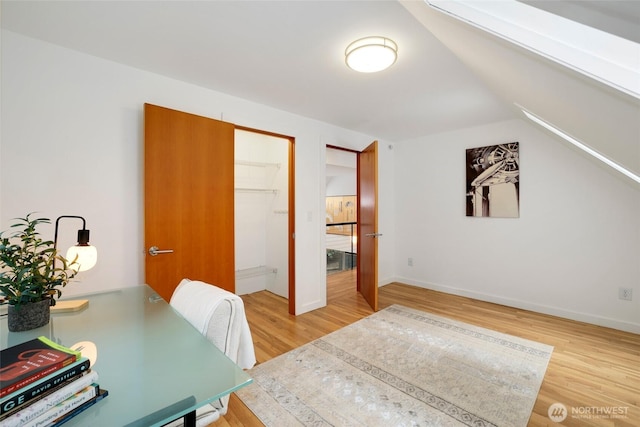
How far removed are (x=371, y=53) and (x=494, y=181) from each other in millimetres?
2748

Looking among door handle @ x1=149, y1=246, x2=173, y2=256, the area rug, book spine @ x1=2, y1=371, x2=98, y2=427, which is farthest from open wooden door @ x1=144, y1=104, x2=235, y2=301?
book spine @ x1=2, y1=371, x2=98, y2=427

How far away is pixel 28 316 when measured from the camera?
3.56 feet

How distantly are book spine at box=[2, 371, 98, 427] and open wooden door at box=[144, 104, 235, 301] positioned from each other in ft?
4.98

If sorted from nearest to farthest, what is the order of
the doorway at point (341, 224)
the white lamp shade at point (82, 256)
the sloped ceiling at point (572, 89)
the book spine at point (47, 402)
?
the book spine at point (47, 402) < the sloped ceiling at point (572, 89) < the white lamp shade at point (82, 256) < the doorway at point (341, 224)

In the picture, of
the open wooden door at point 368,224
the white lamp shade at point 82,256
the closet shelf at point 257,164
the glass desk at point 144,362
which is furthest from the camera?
the closet shelf at point 257,164

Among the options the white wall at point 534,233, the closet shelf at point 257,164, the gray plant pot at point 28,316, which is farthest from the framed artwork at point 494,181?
the gray plant pot at point 28,316

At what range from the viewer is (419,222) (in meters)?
4.32

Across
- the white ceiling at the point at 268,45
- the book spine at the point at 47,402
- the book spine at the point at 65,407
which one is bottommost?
the book spine at the point at 65,407

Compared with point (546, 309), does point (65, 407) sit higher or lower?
higher

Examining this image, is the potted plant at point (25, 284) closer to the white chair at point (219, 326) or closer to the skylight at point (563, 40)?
the white chair at point (219, 326)

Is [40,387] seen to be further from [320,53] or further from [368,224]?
[368,224]

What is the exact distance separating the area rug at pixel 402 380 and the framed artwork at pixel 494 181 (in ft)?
5.50

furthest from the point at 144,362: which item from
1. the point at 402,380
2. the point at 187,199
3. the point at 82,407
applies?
the point at 402,380

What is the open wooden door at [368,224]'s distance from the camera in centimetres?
334
